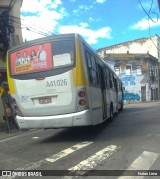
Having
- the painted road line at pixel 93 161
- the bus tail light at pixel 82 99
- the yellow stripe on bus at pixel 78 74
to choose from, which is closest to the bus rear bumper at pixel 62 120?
the bus tail light at pixel 82 99

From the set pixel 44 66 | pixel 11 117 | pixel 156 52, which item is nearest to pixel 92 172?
pixel 44 66

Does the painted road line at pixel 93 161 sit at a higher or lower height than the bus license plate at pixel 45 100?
lower

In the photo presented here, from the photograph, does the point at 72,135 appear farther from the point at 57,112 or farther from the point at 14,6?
the point at 14,6

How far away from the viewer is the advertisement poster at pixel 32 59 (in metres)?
10.1

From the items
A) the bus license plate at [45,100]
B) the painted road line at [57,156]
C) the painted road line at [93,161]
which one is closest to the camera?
the painted road line at [93,161]

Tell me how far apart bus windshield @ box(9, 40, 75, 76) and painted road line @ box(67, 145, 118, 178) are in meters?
2.78

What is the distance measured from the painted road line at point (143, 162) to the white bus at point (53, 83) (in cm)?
225

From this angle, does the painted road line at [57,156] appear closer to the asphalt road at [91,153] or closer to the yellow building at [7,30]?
the asphalt road at [91,153]

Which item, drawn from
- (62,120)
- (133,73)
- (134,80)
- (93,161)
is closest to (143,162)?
(93,161)

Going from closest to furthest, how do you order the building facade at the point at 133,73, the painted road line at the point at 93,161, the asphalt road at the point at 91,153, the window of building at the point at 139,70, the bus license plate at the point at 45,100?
the painted road line at the point at 93,161, the asphalt road at the point at 91,153, the bus license plate at the point at 45,100, the building facade at the point at 133,73, the window of building at the point at 139,70

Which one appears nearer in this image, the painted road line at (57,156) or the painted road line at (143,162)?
the painted road line at (143,162)

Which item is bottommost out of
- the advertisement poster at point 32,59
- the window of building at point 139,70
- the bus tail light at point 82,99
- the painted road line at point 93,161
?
the painted road line at point 93,161

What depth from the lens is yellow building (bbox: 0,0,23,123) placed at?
60.5 ft

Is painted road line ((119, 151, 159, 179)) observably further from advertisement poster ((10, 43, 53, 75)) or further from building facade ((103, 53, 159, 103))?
building facade ((103, 53, 159, 103))
